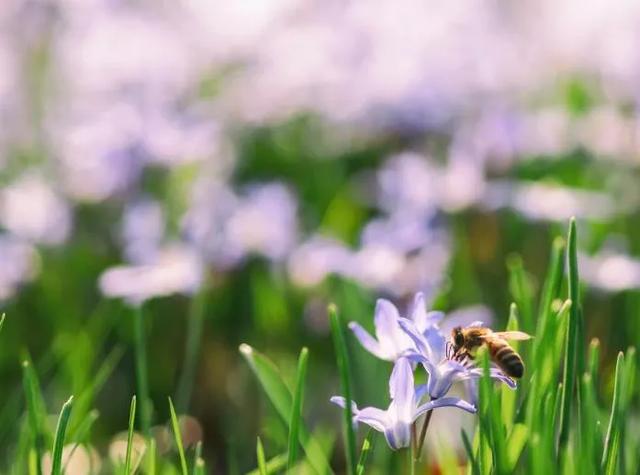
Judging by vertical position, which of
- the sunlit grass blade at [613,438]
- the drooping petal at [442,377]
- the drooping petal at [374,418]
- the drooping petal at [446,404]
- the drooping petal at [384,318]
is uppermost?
the drooping petal at [384,318]

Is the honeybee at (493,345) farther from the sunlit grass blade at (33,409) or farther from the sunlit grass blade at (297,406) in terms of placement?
the sunlit grass blade at (33,409)

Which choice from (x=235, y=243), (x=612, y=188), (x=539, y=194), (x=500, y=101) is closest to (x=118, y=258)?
(x=235, y=243)

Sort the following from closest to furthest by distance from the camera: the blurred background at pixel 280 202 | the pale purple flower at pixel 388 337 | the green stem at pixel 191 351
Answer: the pale purple flower at pixel 388 337 < the green stem at pixel 191 351 < the blurred background at pixel 280 202

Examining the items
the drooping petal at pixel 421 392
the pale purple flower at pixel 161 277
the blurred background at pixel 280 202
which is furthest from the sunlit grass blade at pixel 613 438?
the pale purple flower at pixel 161 277

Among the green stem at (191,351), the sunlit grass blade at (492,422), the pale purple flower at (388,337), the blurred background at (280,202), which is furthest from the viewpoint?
the blurred background at (280,202)

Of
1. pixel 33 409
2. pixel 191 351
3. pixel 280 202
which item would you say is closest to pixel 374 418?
pixel 33 409

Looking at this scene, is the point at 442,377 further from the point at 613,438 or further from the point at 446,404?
the point at 613,438

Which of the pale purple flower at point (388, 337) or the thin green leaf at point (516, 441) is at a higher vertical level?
the pale purple flower at point (388, 337)
